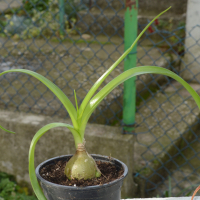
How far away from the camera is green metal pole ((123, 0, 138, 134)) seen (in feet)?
5.71

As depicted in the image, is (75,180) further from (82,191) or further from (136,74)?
(136,74)

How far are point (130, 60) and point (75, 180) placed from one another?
3.33 feet

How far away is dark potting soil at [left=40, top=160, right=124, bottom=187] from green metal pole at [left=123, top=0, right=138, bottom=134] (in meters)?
0.84

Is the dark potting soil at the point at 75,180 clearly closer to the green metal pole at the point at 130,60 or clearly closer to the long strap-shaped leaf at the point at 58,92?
the long strap-shaped leaf at the point at 58,92

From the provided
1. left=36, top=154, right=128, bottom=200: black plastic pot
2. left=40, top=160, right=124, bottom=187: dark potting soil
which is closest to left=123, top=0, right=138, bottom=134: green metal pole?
left=40, top=160, right=124, bottom=187: dark potting soil

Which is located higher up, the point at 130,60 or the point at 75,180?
the point at 130,60

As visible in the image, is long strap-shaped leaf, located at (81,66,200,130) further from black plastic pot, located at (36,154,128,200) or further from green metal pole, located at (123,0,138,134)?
green metal pole, located at (123,0,138,134)

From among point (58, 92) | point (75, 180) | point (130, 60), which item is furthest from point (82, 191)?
point (130, 60)

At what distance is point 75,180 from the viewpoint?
3.19 feet

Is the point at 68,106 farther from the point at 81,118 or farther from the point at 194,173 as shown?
the point at 194,173

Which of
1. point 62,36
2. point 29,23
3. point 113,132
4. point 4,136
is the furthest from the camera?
point 29,23

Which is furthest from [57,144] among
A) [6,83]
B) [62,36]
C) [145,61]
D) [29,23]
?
[29,23]

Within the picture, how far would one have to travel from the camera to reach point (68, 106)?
0.98 metres

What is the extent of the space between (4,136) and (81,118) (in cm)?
128
